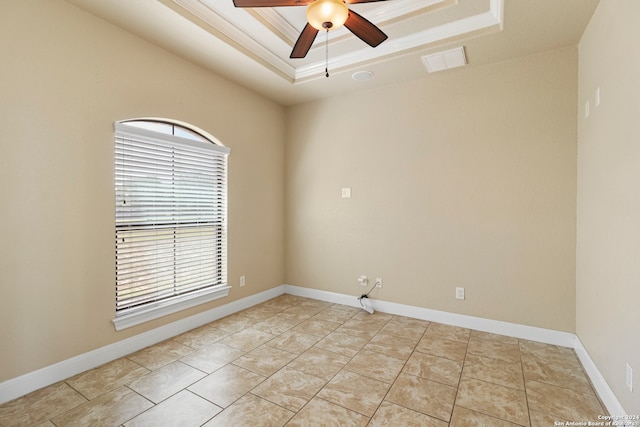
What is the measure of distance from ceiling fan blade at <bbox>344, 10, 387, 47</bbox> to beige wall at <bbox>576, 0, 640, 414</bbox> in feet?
4.58

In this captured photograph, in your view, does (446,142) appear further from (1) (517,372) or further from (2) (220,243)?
(2) (220,243)

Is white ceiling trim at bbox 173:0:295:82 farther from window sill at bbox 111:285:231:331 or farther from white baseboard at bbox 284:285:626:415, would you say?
white baseboard at bbox 284:285:626:415

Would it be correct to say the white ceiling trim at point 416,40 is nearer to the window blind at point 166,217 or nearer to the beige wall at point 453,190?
the beige wall at point 453,190

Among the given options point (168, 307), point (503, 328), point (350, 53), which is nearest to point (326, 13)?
point (350, 53)

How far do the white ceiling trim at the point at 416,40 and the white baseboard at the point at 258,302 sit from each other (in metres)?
2.76

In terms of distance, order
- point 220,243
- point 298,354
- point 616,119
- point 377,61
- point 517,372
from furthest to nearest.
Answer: point 220,243
point 377,61
point 298,354
point 517,372
point 616,119

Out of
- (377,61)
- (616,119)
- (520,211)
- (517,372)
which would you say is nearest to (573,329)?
(517,372)

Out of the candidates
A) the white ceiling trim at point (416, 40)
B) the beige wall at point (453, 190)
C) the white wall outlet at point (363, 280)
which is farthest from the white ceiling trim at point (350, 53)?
the white wall outlet at point (363, 280)

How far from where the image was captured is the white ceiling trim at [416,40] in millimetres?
2457

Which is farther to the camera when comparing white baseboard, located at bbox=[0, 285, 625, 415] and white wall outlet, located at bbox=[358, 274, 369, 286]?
white wall outlet, located at bbox=[358, 274, 369, 286]

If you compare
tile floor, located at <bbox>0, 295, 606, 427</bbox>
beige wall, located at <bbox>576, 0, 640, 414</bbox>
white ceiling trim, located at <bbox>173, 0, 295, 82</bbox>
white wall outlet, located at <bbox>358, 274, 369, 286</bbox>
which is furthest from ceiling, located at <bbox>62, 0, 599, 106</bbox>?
tile floor, located at <bbox>0, 295, 606, 427</bbox>

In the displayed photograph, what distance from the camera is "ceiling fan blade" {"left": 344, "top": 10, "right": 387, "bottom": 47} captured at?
1.92 metres

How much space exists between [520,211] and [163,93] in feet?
11.9

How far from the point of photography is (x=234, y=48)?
2793mm
